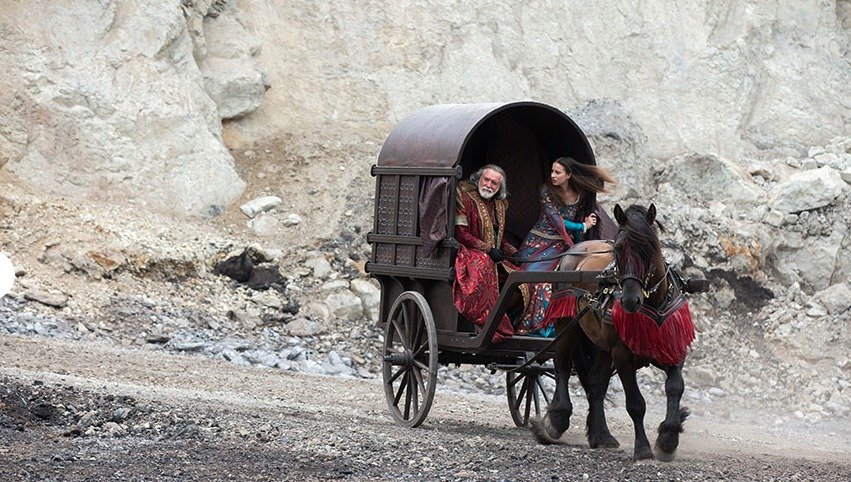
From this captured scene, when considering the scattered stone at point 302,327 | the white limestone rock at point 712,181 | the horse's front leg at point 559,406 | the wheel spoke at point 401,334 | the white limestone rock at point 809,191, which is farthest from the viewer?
the white limestone rock at point 712,181

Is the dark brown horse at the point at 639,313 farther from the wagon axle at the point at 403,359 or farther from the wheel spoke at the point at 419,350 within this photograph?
the wagon axle at the point at 403,359

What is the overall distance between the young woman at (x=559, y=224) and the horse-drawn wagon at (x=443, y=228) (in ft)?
0.87

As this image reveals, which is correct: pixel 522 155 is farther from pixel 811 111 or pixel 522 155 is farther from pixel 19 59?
pixel 811 111

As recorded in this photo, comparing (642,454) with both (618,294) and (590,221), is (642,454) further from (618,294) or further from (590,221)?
(590,221)

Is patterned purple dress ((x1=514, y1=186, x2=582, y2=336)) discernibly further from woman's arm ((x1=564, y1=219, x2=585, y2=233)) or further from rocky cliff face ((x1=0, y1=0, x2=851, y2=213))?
rocky cliff face ((x1=0, y1=0, x2=851, y2=213))

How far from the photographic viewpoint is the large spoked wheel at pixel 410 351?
9.76 m

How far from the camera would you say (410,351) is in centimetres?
1012

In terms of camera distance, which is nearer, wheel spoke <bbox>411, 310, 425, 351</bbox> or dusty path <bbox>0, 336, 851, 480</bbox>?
dusty path <bbox>0, 336, 851, 480</bbox>

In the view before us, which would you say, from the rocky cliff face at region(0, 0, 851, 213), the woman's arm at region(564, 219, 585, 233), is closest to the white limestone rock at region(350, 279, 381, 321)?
the rocky cliff face at region(0, 0, 851, 213)

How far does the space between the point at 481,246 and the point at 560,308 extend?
91 centimetres

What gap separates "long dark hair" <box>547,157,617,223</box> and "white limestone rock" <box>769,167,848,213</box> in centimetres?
986

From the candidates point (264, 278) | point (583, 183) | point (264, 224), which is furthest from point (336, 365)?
point (583, 183)

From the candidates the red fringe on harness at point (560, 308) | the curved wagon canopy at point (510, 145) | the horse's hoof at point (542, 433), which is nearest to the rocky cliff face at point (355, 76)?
the curved wagon canopy at point (510, 145)

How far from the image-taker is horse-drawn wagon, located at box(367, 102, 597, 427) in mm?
9523
